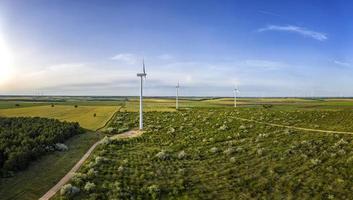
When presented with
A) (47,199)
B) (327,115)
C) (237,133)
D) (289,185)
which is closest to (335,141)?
(237,133)

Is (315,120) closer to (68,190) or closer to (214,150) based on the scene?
(214,150)

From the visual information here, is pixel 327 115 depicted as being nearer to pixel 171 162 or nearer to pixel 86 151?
pixel 171 162

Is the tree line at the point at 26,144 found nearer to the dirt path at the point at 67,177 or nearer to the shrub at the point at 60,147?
the shrub at the point at 60,147

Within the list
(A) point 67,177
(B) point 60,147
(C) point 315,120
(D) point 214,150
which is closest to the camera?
(A) point 67,177

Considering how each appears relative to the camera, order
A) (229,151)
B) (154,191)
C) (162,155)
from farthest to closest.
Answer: (229,151) < (162,155) < (154,191)

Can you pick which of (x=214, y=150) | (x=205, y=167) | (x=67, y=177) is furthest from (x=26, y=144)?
(x=214, y=150)

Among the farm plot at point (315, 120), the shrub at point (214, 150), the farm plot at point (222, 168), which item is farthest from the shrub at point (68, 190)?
the farm plot at point (315, 120)

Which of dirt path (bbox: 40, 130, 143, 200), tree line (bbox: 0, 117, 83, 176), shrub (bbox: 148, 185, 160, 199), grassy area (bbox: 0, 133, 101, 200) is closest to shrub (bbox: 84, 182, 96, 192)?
dirt path (bbox: 40, 130, 143, 200)
